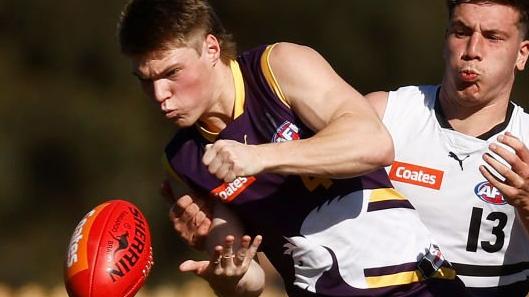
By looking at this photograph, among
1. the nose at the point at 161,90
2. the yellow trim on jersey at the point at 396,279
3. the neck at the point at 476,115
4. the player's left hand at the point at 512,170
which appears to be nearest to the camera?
the player's left hand at the point at 512,170

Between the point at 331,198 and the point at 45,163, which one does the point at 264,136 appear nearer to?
the point at 331,198

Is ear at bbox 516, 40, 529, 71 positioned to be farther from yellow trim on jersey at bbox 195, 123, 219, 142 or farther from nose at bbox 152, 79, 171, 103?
nose at bbox 152, 79, 171, 103

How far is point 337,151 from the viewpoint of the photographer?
5.17 m

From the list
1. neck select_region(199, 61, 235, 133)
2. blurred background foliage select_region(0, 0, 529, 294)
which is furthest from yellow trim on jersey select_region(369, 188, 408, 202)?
blurred background foliage select_region(0, 0, 529, 294)

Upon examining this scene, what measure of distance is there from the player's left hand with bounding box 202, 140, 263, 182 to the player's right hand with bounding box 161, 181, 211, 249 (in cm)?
90

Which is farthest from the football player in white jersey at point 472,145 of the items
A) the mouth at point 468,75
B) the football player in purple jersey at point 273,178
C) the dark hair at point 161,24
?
the dark hair at point 161,24

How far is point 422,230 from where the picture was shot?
5.79 m

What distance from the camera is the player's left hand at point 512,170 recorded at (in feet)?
17.6

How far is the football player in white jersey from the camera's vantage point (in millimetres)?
5816

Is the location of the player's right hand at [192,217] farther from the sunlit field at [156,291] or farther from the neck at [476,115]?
the sunlit field at [156,291]

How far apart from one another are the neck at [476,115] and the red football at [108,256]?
132 cm

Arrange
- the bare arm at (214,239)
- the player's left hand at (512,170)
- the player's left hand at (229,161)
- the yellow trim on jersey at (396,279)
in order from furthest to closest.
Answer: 1. the yellow trim on jersey at (396,279)
2. the bare arm at (214,239)
3. the player's left hand at (512,170)
4. the player's left hand at (229,161)

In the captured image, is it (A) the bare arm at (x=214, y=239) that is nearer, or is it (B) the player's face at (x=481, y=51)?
(A) the bare arm at (x=214, y=239)

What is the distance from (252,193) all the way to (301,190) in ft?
0.64
